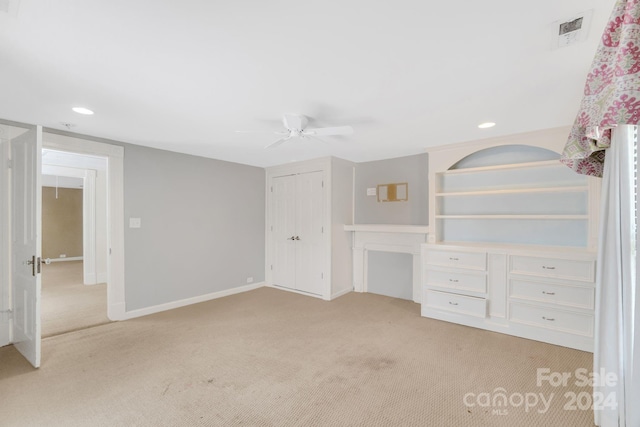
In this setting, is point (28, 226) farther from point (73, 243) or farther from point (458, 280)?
point (73, 243)

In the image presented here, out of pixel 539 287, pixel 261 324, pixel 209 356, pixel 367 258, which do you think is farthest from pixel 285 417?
pixel 367 258

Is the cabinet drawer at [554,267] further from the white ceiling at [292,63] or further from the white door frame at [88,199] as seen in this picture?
the white door frame at [88,199]

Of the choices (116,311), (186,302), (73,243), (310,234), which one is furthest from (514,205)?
(73,243)

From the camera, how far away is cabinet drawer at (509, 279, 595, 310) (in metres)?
2.68

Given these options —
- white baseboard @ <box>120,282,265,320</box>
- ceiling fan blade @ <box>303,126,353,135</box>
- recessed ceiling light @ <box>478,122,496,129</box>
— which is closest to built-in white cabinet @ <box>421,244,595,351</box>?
recessed ceiling light @ <box>478,122,496,129</box>

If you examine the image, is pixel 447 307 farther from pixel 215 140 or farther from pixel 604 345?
pixel 215 140

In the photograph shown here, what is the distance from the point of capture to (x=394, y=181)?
449 cm

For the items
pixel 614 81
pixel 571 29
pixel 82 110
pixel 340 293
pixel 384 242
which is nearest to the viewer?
pixel 614 81

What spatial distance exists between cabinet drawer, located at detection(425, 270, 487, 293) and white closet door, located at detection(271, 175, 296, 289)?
227 centimetres

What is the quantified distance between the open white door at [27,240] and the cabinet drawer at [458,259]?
3.97 m

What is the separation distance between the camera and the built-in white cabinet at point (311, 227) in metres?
4.42

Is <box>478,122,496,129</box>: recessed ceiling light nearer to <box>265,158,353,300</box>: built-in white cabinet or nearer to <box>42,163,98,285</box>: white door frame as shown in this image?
<box>265,158,353,300</box>: built-in white cabinet

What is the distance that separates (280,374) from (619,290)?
2.18 metres

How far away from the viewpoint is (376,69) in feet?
5.88
